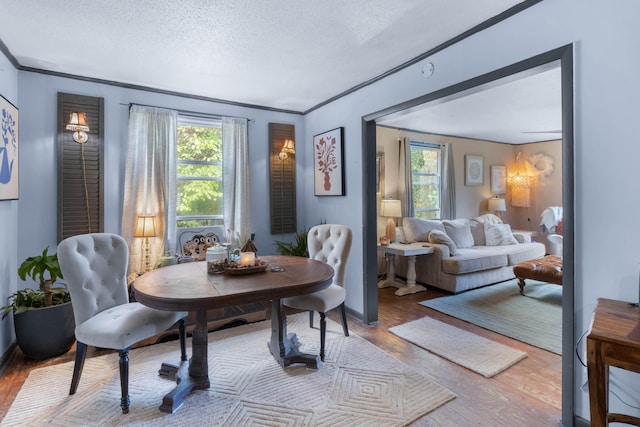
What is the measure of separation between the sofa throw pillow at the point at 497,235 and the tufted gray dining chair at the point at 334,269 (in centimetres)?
360

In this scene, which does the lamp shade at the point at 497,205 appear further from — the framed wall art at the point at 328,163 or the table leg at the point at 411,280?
the framed wall art at the point at 328,163

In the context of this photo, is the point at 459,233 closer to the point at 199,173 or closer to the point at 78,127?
the point at 199,173

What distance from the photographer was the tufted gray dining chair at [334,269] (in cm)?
254

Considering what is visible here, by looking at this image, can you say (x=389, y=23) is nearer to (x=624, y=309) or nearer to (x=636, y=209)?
(x=636, y=209)

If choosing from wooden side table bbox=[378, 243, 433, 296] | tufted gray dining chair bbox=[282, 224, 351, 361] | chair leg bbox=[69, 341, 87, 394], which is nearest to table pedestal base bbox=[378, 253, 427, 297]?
wooden side table bbox=[378, 243, 433, 296]

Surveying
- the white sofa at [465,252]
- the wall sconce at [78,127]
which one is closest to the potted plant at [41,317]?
the wall sconce at [78,127]

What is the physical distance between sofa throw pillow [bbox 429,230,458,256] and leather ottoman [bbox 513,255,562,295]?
79cm

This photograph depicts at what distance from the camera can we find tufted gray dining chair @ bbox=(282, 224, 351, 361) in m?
2.54

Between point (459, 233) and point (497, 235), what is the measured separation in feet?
2.58

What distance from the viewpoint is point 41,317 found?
2.50 metres

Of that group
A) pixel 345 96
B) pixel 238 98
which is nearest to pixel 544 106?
pixel 345 96

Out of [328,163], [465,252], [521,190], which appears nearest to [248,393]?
[328,163]

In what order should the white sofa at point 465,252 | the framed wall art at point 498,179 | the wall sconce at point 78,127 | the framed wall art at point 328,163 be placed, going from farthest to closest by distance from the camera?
the framed wall art at point 498,179
the white sofa at point 465,252
the framed wall art at point 328,163
the wall sconce at point 78,127

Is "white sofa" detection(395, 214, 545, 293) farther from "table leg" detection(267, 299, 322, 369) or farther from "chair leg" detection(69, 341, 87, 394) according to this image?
"chair leg" detection(69, 341, 87, 394)
